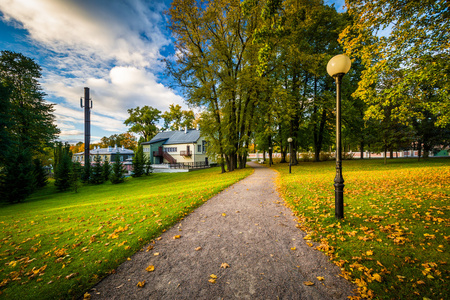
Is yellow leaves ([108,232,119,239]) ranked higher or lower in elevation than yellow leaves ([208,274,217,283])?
lower

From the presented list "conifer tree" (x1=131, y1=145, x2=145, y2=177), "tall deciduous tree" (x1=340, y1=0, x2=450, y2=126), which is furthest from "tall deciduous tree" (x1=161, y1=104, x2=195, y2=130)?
"tall deciduous tree" (x1=340, y1=0, x2=450, y2=126)

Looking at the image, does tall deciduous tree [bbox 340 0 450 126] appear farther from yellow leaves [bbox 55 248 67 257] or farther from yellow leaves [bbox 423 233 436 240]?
yellow leaves [bbox 55 248 67 257]

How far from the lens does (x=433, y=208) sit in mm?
4711

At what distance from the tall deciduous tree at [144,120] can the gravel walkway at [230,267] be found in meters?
51.6

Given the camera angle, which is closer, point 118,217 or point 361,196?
point 118,217

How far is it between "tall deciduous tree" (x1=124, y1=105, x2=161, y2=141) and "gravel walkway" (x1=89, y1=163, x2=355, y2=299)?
51.6 m

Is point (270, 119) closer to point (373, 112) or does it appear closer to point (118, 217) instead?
point (373, 112)

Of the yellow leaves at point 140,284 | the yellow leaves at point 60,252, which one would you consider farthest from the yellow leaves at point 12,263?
the yellow leaves at point 140,284

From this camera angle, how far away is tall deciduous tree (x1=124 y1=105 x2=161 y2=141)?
49.2 meters

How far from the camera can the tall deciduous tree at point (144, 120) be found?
4922cm

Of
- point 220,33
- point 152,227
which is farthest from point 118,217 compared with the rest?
point 220,33

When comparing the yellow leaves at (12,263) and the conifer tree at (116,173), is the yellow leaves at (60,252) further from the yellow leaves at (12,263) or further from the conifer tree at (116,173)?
the conifer tree at (116,173)

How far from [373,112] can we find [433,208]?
7.04m

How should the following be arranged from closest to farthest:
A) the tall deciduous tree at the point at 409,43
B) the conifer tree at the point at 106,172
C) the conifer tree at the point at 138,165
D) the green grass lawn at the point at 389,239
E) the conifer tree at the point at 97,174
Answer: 1. the green grass lawn at the point at 389,239
2. the tall deciduous tree at the point at 409,43
3. the conifer tree at the point at 97,174
4. the conifer tree at the point at 106,172
5. the conifer tree at the point at 138,165
